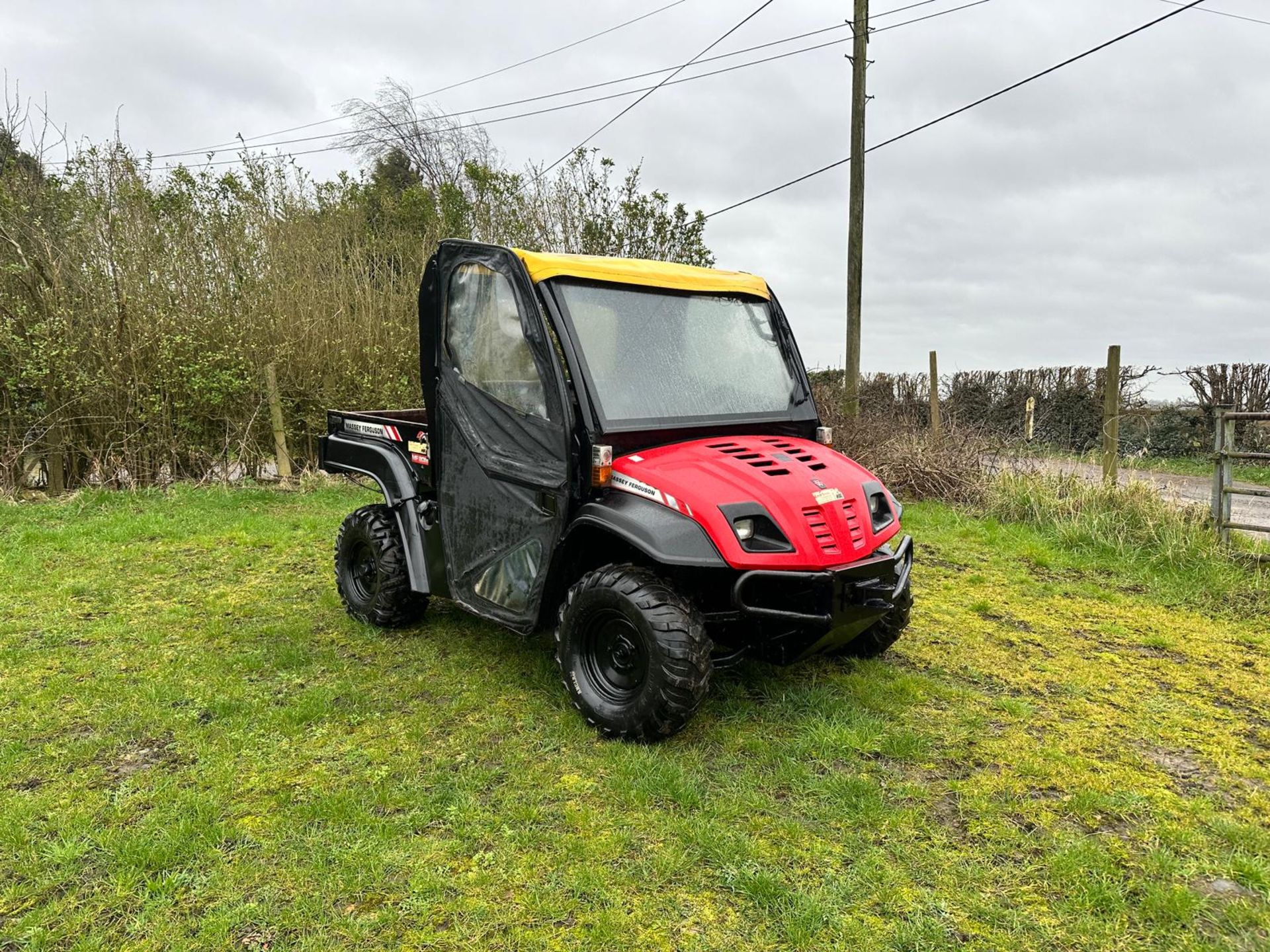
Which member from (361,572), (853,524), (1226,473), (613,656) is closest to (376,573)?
(361,572)

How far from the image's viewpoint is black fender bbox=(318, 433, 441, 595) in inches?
184

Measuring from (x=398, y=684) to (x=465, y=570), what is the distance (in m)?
0.65

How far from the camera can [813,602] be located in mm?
3406

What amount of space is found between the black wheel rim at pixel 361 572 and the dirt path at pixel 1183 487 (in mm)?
6324

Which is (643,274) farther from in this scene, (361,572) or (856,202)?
(856,202)

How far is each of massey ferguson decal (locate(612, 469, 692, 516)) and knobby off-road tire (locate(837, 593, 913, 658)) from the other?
145 cm

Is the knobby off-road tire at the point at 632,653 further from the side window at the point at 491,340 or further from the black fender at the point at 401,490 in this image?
the black fender at the point at 401,490

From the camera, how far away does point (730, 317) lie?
14.1 ft

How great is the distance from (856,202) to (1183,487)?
5204 millimetres

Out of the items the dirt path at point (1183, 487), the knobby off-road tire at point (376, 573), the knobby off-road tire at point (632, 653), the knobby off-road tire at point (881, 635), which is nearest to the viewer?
the knobby off-road tire at point (632, 653)

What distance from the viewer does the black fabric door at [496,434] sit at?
3.72 meters

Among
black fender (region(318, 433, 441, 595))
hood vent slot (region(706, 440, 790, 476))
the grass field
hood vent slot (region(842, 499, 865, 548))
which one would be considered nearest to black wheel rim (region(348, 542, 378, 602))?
the grass field

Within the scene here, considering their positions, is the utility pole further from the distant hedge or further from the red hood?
the red hood

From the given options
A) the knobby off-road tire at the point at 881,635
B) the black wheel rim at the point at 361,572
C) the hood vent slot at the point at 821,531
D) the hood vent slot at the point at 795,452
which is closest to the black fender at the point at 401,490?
the black wheel rim at the point at 361,572
